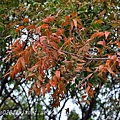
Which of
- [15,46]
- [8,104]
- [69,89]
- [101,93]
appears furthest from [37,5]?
[8,104]

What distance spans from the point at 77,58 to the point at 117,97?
278cm

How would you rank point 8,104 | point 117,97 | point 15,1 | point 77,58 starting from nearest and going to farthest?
1. point 77,58
2. point 15,1
3. point 117,97
4. point 8,104

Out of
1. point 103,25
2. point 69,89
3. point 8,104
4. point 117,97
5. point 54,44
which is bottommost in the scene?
point 8,104

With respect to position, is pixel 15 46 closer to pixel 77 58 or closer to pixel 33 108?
pixel 77 58

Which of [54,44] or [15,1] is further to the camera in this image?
[15,1]

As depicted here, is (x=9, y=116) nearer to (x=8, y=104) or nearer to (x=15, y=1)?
(x=8, y=104)

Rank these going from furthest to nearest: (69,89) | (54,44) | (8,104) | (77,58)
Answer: (8,104) → (69,89) → (77,58) → (54,44)

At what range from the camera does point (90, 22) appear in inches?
112

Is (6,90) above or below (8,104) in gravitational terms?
above

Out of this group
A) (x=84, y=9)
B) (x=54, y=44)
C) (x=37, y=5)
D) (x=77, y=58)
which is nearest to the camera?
(x=54, y=44)

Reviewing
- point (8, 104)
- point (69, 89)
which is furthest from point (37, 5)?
point (8, 104)

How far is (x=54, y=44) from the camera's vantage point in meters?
1.90

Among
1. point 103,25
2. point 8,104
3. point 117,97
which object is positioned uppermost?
point 103,25

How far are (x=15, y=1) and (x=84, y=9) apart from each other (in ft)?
2.76
